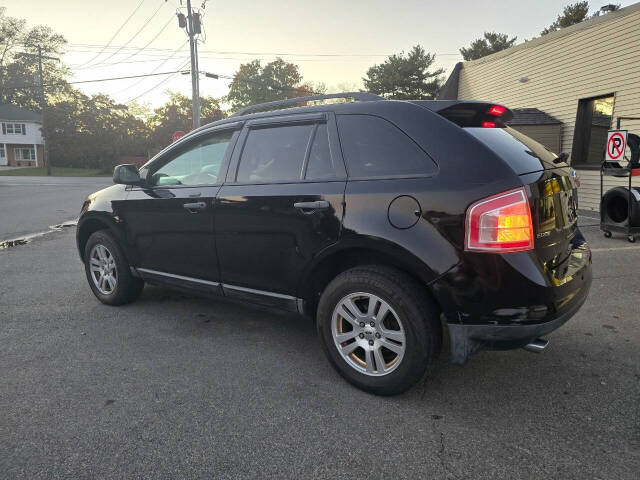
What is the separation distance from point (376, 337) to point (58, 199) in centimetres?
1754

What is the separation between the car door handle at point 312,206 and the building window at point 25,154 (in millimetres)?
68364

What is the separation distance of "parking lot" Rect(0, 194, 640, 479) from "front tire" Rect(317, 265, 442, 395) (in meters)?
0.16

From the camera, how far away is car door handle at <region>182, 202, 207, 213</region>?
360 centimetres

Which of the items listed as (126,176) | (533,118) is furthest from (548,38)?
(126,176)

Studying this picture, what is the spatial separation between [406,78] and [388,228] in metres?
40.6

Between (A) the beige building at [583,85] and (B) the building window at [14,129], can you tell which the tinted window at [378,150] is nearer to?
(A) the beige building at [583,85]

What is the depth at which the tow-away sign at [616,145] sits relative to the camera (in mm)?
7793

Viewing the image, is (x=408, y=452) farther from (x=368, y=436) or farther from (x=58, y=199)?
(x=58, y=199)

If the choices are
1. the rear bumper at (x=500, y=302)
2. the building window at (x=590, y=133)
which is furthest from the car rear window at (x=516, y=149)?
the building window at (x=590, y=133)

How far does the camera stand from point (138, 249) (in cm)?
423

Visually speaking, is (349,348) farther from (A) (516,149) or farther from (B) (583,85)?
(B) (583,85)

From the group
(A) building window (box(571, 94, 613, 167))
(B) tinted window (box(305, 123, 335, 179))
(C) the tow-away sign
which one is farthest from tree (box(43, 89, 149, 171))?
(B) tinted window (box(305, 123, 335, 179))

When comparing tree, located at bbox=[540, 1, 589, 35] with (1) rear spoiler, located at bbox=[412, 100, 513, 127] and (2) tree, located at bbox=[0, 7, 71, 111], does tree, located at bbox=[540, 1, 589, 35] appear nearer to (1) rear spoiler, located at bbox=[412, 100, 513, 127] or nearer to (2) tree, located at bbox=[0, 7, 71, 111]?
(1) rear spoiler, located at bbox=[412, 100, 513, 127]

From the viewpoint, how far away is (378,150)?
112 inches
